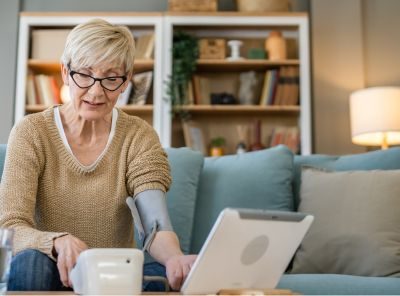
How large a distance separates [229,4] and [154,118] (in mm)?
1046

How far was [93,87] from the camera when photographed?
4.81 ft

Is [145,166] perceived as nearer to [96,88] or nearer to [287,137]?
[96,88]

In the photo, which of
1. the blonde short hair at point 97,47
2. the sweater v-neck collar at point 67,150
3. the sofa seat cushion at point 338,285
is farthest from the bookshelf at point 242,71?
the blonde short hair at point 97,47

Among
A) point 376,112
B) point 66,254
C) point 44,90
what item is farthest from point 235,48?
point 66,254

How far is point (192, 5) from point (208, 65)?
40cm

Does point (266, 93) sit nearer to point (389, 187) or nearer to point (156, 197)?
point (389, 187)

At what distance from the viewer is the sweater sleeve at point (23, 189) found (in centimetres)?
119

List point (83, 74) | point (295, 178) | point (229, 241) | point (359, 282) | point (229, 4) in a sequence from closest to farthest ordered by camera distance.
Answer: point (229, 241) → point (83, 74) → point (359, 282) → point (295, 178) → point (229, 4)

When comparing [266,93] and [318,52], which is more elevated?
[318,52]

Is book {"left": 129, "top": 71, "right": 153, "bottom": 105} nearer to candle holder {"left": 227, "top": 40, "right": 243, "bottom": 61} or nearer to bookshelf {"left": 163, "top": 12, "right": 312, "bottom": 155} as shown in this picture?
bookshelf {"left": 163, "top": 12, "right": 312, "bottom": 155}

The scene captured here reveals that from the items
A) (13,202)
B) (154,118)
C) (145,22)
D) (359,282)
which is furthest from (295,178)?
(145,22)

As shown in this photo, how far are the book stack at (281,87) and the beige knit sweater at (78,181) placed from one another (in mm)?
2473

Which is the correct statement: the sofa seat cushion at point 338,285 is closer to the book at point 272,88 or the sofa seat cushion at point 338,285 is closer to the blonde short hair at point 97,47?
the blonde short hair at point 97,47

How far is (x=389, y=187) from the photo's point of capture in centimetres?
199
